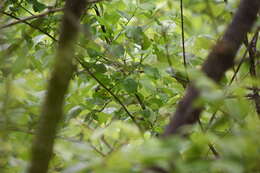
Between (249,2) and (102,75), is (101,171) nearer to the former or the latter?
(249,2)

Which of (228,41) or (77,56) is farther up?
(77,56)

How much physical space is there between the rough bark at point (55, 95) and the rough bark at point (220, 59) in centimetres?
22

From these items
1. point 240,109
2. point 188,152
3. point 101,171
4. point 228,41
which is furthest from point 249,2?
point 101,171

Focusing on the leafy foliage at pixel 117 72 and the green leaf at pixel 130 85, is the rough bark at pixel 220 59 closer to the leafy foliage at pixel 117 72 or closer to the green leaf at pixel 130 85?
the leafy foliage at pixel 117 72

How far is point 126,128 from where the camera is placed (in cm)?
66

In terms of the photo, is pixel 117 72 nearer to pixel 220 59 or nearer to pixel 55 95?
pixel 220 59

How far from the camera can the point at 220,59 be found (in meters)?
0.74

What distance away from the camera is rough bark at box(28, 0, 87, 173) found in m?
0.60

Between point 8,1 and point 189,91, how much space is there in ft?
2.76

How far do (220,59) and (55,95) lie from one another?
0.31 m

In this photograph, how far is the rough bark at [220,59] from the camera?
28.8 inches

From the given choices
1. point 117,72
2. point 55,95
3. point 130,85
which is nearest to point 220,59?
point 55,95

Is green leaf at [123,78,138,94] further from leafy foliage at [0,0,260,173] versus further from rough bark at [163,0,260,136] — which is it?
rough bark at [163,0,260,136]

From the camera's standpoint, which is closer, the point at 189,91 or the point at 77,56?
the point at 189,91
